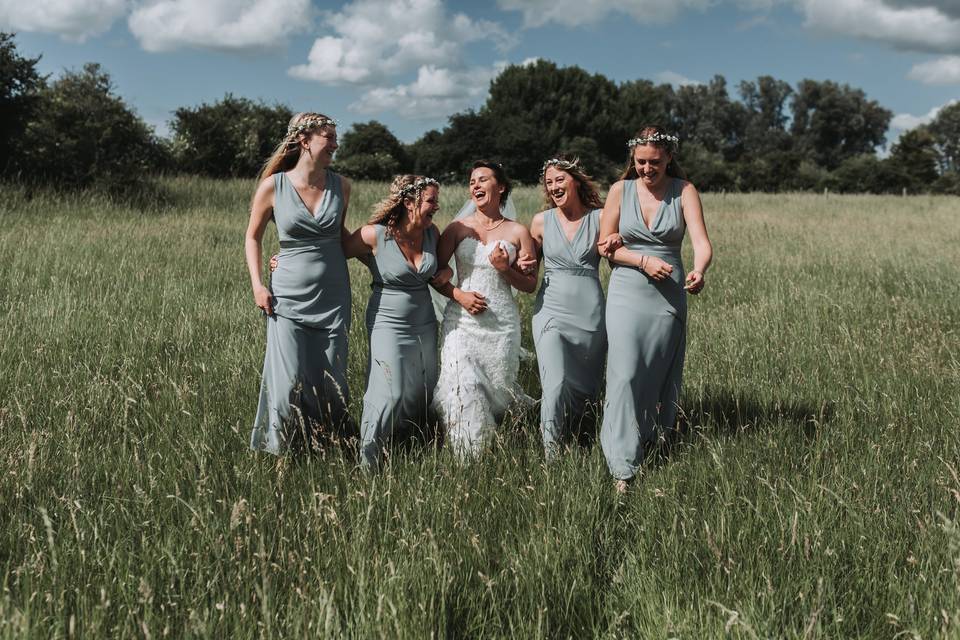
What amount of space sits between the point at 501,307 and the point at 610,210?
3.08ft

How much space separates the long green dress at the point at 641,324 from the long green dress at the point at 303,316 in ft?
5.67

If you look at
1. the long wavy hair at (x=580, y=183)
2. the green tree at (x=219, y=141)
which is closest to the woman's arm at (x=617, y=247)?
the long wavy hair at (x=580, y=183)

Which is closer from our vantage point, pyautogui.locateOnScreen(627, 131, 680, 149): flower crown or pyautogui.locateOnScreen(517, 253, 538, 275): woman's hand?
pyautogui.locateOnScreen(627, 131, 680, 149): flower crown

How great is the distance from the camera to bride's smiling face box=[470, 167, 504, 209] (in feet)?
16.1

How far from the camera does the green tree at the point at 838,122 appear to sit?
100750mm

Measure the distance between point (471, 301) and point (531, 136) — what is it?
49.9m

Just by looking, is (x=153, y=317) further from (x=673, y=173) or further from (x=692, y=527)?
(x=692, y=527)

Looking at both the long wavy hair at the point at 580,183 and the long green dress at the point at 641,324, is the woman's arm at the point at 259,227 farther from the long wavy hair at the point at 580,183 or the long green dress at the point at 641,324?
the long green dress at the point at 641,324

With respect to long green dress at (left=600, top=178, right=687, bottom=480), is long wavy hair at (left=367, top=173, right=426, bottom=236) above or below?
above

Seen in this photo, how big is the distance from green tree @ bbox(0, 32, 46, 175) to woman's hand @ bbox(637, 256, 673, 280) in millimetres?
16360

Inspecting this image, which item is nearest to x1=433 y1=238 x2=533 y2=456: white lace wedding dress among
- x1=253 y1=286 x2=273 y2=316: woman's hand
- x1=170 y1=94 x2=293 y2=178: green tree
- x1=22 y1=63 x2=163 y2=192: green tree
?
x1=253 y1=286 x2=273 y2=316: woman's hand

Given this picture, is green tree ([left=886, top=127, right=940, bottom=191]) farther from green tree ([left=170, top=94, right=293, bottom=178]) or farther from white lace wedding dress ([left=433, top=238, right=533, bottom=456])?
white lace wedding dress ([left=433, top=238, right=533, bottom=456])

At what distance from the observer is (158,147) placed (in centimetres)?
1939

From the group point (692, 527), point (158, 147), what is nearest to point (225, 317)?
point (692, 527)
